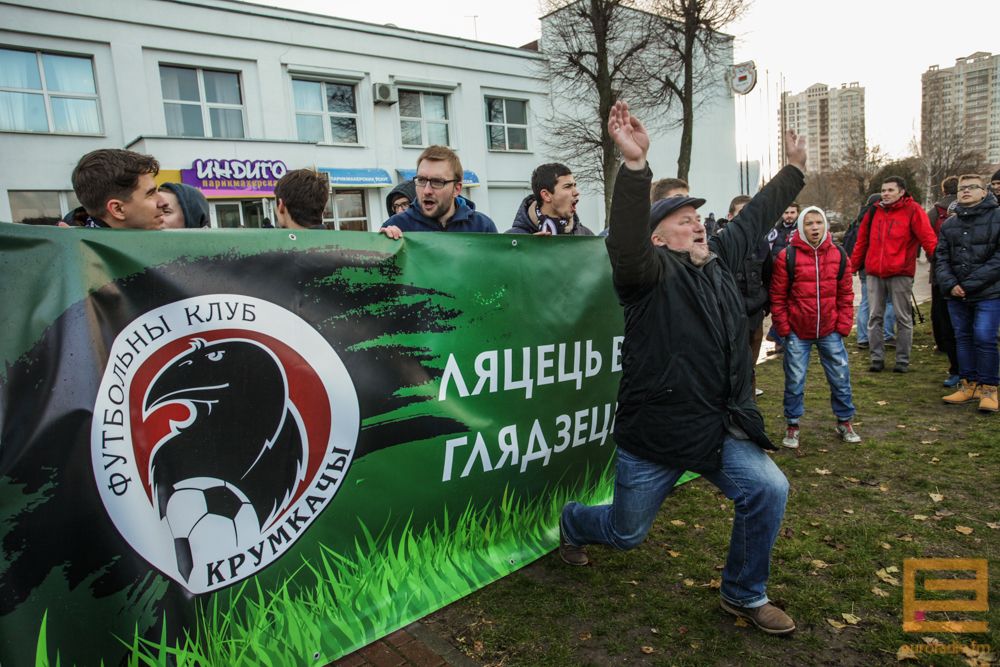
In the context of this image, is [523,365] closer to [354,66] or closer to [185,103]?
[185,103]

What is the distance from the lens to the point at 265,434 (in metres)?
2.62

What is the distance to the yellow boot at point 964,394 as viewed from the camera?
19.9ft


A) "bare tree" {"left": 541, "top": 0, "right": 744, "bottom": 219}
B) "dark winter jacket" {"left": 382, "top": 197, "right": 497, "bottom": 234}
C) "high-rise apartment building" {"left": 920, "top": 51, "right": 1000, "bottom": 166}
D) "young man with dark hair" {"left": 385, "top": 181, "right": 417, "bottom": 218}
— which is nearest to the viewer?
"dark winter jacket" {"left": 382, "top": 197, "right": 497, "bottom": 234}

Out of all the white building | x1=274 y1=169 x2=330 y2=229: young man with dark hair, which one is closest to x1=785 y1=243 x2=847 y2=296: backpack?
x1=274 y1=169 x2=330 y2=229: young man with dark hair

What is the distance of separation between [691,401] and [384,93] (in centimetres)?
2136

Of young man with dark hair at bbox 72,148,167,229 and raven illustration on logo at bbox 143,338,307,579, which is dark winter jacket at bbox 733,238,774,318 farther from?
young man with dark hair at bbox 72,148,167,229

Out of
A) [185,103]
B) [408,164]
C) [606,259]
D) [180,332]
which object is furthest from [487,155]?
[180,332]

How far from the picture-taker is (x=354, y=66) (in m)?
21.7

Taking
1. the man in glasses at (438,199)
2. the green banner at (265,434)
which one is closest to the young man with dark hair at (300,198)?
the man in glasses at (438,199)

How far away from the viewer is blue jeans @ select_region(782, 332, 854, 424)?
5.05 m

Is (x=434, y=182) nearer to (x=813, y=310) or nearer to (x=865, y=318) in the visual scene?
(x=813, y=310)

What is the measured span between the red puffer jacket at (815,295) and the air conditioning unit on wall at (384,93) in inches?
753

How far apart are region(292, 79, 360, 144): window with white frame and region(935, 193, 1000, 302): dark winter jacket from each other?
60.6 feet

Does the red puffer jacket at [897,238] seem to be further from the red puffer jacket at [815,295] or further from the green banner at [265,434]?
the green banner at [265,434]
